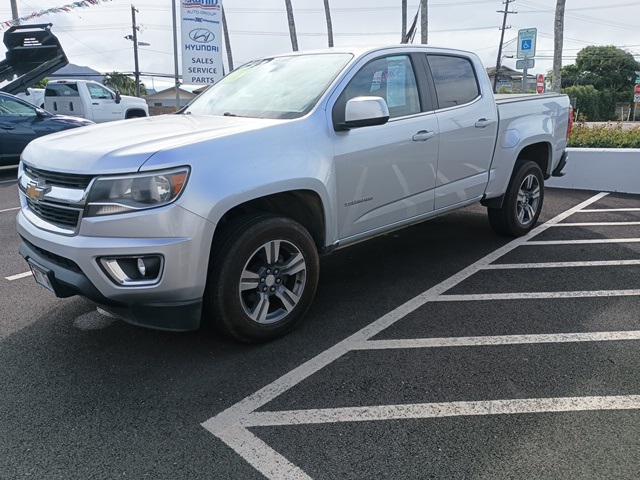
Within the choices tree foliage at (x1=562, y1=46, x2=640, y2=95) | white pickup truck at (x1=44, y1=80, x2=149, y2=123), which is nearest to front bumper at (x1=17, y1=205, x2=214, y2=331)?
white pickup truck at (x1=44, y1=80, x2=149, y2=123)

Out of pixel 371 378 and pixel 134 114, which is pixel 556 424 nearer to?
pixel 371 378

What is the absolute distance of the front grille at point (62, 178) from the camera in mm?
2979

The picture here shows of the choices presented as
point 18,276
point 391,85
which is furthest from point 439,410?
point 18,276

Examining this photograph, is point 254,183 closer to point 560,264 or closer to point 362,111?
point 362,111

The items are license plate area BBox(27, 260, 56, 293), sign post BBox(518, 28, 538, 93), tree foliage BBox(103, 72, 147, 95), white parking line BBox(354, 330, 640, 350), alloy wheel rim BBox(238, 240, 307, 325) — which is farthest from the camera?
tree foliage BBox(103, 72, 147, 95)

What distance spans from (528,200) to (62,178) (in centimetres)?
477

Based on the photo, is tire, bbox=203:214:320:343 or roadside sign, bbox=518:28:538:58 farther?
roadside sign, bbox=518:28:538:58

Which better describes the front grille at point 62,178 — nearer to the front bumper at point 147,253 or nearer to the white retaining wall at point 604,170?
the front bumper at point 147,253

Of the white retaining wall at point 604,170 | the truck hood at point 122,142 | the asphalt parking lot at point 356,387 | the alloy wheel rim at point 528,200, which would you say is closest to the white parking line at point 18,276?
the asphalt parking lot at point 356,387

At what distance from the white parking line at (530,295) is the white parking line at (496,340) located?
0.68 m

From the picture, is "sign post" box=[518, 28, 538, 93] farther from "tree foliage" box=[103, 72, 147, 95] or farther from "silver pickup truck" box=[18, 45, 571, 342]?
"tree foliage" box=[103, 72, 147, 95]

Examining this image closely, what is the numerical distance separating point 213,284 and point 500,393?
67.7 inches

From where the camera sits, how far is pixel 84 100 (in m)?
17.0

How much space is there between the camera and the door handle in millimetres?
4293
